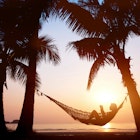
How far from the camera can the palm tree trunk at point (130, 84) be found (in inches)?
476

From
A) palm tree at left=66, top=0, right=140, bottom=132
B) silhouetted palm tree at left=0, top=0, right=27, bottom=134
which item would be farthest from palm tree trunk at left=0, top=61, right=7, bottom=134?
palm tree at left=66, top=0, right=140, bottom=132

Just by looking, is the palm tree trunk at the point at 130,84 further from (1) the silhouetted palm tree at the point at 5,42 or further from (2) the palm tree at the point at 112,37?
(1) the silhouetted palm tree at the point at 5,42

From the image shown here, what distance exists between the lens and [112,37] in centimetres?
1238

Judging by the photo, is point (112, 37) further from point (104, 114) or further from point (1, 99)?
point (1, 99)

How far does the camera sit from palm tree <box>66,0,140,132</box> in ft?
40.5

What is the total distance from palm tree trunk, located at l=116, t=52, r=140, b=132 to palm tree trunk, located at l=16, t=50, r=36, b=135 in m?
3.66

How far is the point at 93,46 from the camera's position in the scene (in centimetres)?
1282

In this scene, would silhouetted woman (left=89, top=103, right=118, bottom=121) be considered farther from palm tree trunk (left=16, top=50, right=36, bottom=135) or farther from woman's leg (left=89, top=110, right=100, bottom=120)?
palm tree trunk (left=16, top=50, right=36, bottom=135)

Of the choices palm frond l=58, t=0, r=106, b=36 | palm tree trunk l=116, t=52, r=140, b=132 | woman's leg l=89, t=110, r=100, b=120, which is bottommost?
woman's leg l=89, t=110, r=100, b=120

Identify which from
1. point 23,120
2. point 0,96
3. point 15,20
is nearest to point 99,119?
point 23,120

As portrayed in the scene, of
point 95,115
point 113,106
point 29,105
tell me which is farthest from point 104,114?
point 29,105

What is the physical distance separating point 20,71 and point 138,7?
19.5 feet

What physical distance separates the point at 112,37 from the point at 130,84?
5.74ft

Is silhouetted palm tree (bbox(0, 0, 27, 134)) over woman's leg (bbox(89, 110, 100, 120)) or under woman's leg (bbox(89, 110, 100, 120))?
over
